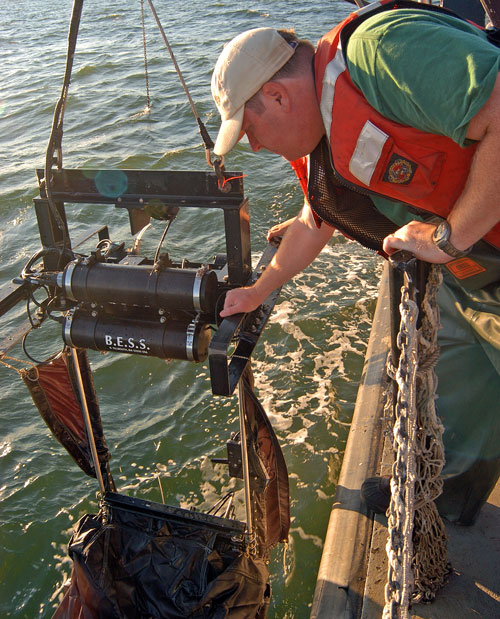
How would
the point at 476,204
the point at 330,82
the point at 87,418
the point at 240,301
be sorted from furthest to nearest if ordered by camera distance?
the point at 87,418 → the point at 240,301 → the point at 330,82 → the point at 476,204

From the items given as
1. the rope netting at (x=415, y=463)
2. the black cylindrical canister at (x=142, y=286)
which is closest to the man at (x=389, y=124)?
the black cylindrical canister at (x=142, y=286)

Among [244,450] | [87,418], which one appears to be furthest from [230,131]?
[87,418]

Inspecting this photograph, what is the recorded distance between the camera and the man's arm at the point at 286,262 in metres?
2.17

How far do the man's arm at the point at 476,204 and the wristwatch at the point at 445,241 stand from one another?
0.04 feet

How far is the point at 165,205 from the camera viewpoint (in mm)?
2363

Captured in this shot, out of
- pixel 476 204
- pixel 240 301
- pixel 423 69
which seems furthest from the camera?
pixel 240 301

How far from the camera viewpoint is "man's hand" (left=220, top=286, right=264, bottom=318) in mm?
2150

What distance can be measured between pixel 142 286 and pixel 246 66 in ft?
2.85

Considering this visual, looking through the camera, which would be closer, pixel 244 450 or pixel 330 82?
pixel 330 82

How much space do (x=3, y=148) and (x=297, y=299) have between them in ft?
23.8

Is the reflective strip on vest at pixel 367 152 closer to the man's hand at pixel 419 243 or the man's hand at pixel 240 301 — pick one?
the man's hand at pixel 419 243

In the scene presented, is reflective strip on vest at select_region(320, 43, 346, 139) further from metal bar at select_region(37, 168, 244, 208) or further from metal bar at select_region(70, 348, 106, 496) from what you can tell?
metal bar at select_region(70, 348, 106, 496)

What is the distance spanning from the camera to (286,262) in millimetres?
2363

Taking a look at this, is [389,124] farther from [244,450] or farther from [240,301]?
[244,450]
